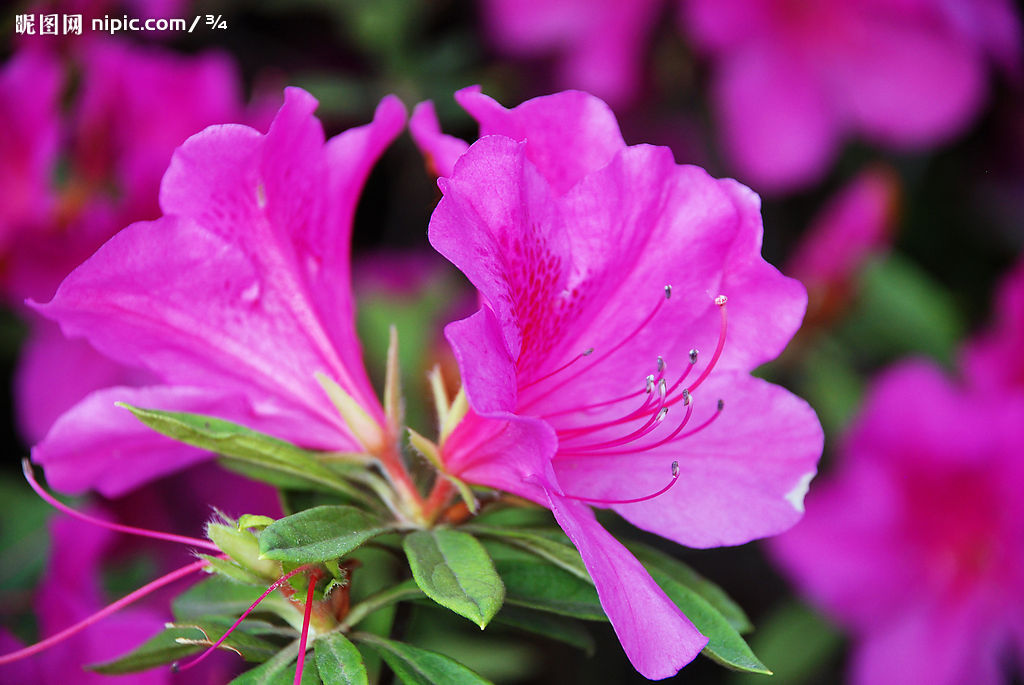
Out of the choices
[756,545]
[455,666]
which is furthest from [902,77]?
[455,666]

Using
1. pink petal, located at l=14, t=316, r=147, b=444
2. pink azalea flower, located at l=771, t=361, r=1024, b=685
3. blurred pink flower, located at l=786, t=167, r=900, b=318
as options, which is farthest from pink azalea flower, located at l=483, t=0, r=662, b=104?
pink petal, located at l=14, t=316, r=147, b=444

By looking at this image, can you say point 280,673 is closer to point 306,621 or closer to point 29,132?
point 306,621

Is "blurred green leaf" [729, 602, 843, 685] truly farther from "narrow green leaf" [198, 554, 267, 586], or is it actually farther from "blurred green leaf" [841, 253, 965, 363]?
"narrow green leaf" [198, 554, 267, 586]

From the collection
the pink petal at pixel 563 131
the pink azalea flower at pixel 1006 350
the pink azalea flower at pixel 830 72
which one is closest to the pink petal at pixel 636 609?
the pink petal at pixel 563 131

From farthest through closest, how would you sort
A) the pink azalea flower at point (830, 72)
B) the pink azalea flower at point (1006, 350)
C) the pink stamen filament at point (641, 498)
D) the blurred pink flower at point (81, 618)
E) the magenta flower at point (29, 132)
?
the pink azalea flower at point (830, 72) < the pink azalea flower at point (1006, 350) < the magenta flower at point (29, 132) < the blurred pink flower at point (81, 618) < the pink stamen filament at point (641, 498)

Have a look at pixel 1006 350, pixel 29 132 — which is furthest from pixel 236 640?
pixel 1006 350

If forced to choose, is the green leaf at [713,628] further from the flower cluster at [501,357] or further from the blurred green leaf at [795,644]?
the blurred green leaf at [795,644]
